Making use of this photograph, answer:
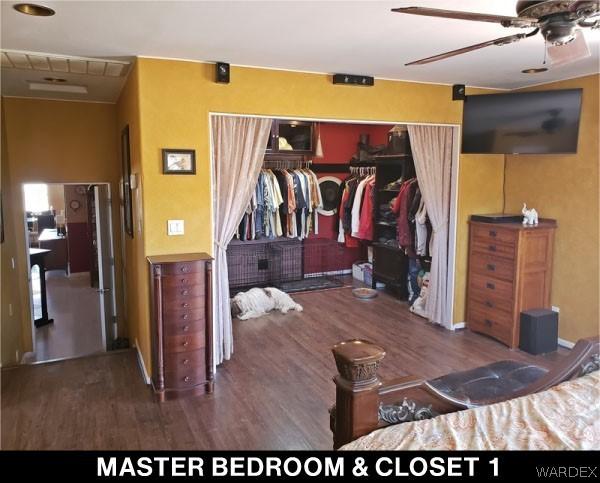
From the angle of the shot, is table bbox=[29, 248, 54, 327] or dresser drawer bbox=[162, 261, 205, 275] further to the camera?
table bbox=[29, 248, 54, 327]

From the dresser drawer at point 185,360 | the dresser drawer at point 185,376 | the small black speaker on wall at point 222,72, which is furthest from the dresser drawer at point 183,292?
the small black speaker on wall at point 222,72

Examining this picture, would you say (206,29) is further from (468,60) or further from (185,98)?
(468,60)

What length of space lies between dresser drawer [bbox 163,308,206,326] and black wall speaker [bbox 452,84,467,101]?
324 cm

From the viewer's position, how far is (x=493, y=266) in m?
4.70

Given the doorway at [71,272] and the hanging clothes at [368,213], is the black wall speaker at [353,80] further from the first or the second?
the doorway at [71,272]

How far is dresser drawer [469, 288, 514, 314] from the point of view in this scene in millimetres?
4535

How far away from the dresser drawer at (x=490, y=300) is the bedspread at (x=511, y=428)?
9.20ft

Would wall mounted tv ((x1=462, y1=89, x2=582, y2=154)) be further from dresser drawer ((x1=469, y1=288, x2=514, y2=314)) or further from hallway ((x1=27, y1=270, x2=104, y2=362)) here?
hallway ((x1=27, y1=270, x2=104, y2=362))

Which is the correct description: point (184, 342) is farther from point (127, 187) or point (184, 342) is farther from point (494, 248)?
point (494, 248)

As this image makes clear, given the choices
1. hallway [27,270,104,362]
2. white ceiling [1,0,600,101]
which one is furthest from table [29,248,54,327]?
white ceiling [1,0,600,101]

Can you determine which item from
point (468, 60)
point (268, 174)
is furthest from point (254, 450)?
point (268, 174)

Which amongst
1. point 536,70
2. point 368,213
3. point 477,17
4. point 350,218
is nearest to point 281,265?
point 350,218

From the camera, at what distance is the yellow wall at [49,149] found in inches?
199

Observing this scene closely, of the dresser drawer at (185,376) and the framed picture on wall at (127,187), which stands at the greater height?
the framed picture on wall at (127,187)
